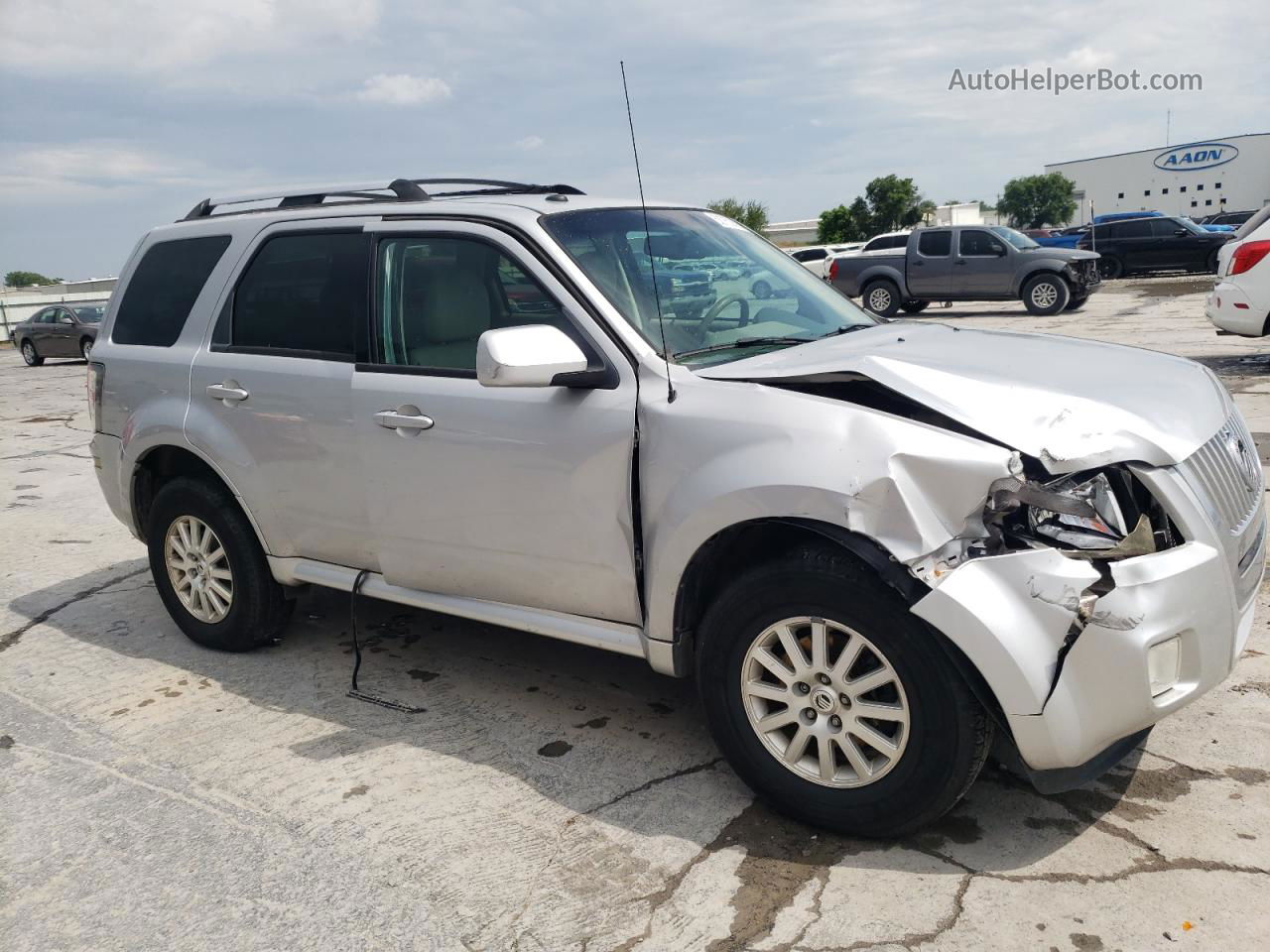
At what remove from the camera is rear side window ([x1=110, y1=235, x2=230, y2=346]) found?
16.0ft

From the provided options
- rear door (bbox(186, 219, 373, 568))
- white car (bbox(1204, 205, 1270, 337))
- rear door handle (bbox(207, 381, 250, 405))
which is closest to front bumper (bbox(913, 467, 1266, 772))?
rear door (bbox(186, 219, 373, 568))

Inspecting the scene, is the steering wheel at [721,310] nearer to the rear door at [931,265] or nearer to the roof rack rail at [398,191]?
the roof rack rail at [398,191]

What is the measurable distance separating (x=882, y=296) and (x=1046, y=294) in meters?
3.22

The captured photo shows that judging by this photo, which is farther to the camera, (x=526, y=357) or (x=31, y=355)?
(x=31, y=355)

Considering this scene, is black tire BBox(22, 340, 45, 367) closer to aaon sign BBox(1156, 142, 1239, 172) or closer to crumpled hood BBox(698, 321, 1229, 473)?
crumpled hood BBox(698, 321, 1229, 473)

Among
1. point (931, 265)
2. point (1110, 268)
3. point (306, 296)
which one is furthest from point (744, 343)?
point (1110, 268)

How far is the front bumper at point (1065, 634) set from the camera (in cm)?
270

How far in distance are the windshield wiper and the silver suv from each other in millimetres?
14

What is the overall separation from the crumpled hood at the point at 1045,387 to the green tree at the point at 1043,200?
4028 inches

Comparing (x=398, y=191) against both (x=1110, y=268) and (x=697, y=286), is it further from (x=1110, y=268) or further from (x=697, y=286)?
(x=1110, y=268)

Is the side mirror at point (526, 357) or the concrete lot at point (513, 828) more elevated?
the side mirror at point (526, 357)

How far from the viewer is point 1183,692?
285 cm

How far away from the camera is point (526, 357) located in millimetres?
3291

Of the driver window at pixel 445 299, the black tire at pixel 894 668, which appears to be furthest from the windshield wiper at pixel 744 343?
the black tire at pixel 894 668
